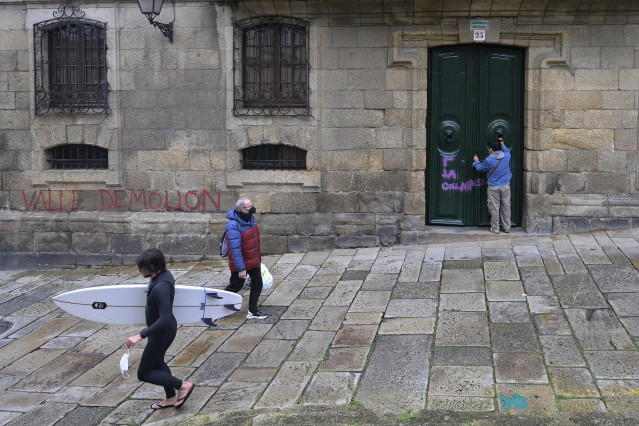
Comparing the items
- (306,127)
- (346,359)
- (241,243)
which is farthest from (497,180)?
(346,359)

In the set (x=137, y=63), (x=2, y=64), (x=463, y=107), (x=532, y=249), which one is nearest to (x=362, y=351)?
(x=532, y=249)

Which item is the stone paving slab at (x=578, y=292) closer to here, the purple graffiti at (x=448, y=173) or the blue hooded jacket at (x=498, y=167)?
the blue hooded jacket at (x=498, y=167)

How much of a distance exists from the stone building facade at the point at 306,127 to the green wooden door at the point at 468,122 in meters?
0.05

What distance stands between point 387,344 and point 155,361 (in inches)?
97.0

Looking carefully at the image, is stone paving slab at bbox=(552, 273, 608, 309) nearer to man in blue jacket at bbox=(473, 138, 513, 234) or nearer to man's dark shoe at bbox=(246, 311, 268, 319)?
man in blue jacket at bbox=(473, 138, 513, 234)

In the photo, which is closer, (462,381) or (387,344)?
(462,381)

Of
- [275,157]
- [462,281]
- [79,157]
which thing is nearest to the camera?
[462,281]

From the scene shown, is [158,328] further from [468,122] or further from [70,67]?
[70,67]

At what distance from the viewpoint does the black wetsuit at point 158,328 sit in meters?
6.42

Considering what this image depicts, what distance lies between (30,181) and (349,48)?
544 centimetres

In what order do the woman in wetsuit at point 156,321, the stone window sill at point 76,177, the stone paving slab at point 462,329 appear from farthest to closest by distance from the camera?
the stone window sill at point 76,177 < the stone paving slab at point 462,329 < the woman in wetsuit at point 156,321

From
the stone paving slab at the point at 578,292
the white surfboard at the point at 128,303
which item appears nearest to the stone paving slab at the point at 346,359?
the white surfboard at the point at 128,303

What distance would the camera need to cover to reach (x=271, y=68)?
475 inches

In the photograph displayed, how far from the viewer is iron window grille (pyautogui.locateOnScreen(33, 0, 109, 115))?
1226 cm
